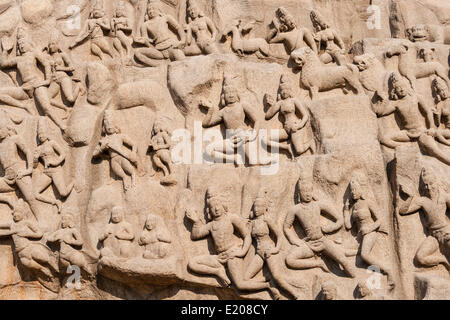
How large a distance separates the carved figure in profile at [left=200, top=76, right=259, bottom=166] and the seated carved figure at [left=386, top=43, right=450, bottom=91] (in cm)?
212

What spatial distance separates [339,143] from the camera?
8.00 metres

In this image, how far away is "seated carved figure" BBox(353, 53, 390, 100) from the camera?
853 cm

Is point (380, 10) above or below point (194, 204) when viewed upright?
above

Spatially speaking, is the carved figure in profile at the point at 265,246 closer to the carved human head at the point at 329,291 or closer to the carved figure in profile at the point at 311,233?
the carved figure in profile at the point at 311,233

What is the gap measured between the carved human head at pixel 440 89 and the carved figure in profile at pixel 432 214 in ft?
4.18

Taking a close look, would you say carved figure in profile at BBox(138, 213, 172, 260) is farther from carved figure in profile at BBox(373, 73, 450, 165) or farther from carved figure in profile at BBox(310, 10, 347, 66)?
carved figure in profile at BBox(310, 10, 347, 66)

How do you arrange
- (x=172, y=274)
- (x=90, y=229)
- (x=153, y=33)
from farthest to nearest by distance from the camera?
(x=153, y=33) < (x=90, y=229) < (x=172, y=274)

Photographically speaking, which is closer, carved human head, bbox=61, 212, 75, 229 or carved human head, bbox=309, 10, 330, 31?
carved human head, bbox=61, 212, 75, 229

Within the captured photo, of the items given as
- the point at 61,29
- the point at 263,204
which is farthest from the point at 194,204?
the point at 61,29

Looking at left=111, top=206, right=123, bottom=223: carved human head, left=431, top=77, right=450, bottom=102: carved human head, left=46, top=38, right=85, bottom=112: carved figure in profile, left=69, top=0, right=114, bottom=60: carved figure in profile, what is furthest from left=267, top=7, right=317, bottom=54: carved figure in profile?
left=111, top=206, right=123, bottom=223: carved human head

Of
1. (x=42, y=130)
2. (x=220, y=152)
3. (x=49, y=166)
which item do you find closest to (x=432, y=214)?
(x=220, y=152)

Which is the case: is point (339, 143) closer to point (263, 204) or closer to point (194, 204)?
point (263, 204)

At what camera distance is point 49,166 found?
8.23 meters

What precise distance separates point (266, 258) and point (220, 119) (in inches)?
74.7
